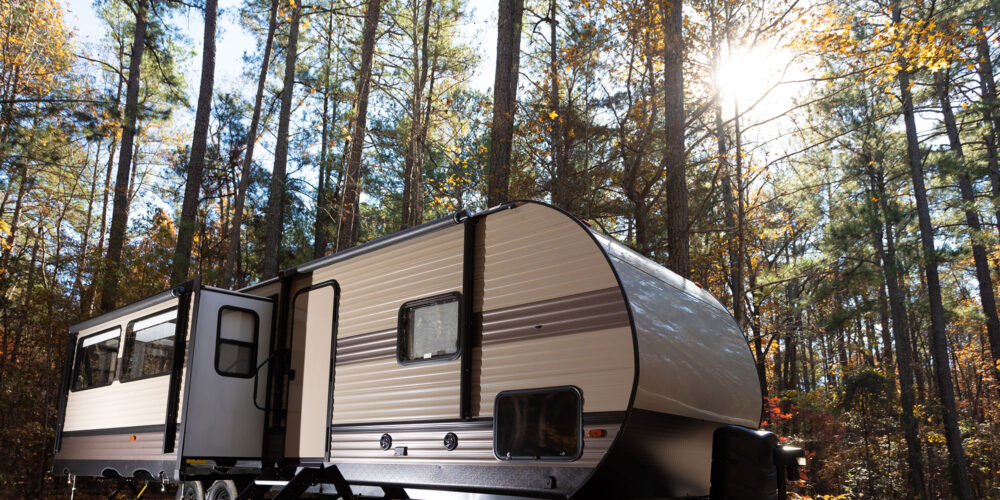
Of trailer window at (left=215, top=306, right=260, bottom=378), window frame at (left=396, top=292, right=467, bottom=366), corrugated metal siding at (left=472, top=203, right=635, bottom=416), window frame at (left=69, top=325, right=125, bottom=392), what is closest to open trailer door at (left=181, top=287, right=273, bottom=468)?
trailer window at (left=215, top=306, right=260, bottom=378)

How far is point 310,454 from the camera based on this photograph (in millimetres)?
6160

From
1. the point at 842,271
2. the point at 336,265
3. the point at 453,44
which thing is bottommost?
the point at 336,265

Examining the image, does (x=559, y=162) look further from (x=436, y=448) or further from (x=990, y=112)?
(x=990, y=112)

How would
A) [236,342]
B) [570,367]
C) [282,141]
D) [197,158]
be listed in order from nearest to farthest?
[570,367]
[236,342]
[197,158]
[282,141]

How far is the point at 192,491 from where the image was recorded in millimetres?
7258

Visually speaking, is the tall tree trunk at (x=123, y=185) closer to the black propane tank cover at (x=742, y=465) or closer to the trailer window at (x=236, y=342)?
the trailer window at (x=236, y=342)

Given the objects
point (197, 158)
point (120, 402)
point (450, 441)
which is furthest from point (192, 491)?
point (197, 158)

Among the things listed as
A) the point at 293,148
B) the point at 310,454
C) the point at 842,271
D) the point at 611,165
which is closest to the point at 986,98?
the point at 842,271

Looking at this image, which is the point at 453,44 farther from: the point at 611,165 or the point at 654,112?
the point at 654,112

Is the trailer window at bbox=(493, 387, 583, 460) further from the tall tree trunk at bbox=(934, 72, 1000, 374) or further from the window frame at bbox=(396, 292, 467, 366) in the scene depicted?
the tall tree trunk at bbox=(934, 72, 1000, 374)

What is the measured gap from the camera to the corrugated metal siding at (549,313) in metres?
3.99

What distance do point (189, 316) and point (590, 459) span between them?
4.80 m

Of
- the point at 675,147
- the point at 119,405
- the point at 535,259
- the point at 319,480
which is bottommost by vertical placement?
the point at 319,480

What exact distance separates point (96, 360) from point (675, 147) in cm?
826
